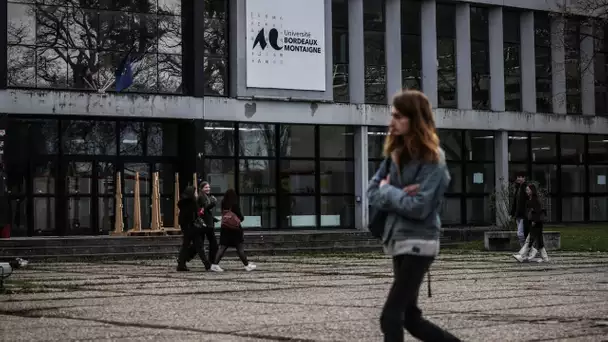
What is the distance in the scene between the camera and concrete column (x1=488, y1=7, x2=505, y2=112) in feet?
141

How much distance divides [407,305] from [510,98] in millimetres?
37397

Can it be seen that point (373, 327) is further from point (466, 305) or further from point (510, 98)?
point (510, 98)

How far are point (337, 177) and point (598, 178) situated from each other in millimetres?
12285

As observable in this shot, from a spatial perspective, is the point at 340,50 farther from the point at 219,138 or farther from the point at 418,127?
the point at 418,127

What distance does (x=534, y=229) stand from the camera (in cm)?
2420

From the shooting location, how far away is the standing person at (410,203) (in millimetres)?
6898

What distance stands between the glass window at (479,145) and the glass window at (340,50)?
5547 millimetres

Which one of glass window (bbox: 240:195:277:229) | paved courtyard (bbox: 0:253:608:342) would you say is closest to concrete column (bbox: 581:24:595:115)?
glass window (bbox: 240:195:277:229)

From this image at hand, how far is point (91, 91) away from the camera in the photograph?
3403 cm

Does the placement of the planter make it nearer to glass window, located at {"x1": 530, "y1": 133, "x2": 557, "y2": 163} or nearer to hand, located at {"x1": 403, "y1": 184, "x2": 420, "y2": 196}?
glass window, located at {"x1": 530, "y1": 133, "x2": 557, "y2": 163}

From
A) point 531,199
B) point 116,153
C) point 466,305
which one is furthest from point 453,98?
A: point 466,305

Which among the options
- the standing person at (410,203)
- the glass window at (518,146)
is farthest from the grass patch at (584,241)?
the standing person at (410,203)

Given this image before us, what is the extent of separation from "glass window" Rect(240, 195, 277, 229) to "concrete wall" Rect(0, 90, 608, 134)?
262 cm

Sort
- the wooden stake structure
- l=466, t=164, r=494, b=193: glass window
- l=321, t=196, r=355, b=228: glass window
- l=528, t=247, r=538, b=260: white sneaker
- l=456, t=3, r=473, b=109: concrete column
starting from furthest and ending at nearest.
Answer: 1. l=466, t=164, r=494, b=193: glass window
2. l=456, t=3, r=473, b=109: concrete column
3. l=321, t=196, r=355, b=228: glass window
4. the wooden stake structure
5. l=528, t=247, r=538, b=260: white sneaker
